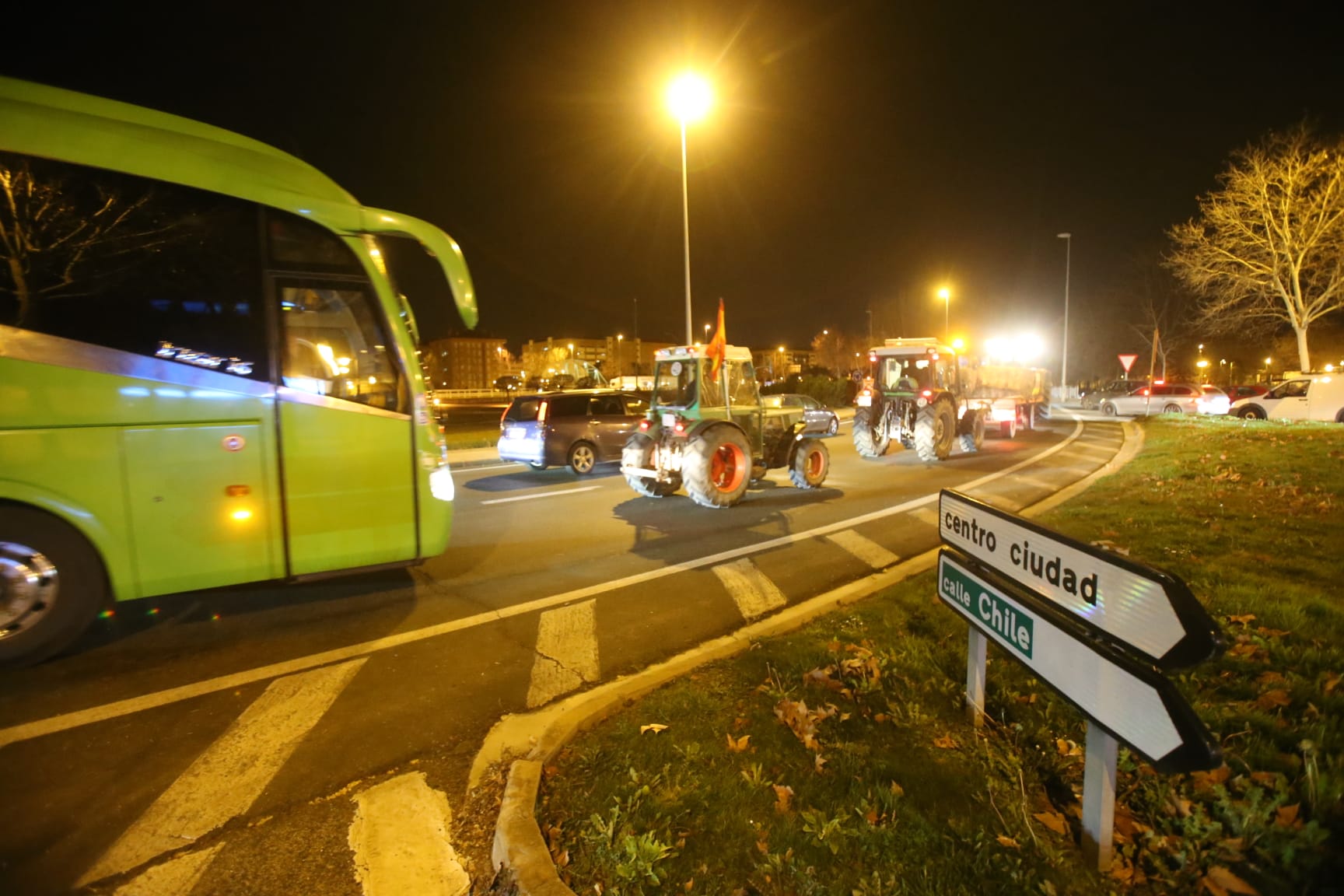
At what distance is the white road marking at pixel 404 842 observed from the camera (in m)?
2.74

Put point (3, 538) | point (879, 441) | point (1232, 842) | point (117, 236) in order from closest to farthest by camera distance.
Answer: point (1232, 842)
point (3, 538)
point (117, 236)
point (879, 441)

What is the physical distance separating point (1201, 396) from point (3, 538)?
38694mm

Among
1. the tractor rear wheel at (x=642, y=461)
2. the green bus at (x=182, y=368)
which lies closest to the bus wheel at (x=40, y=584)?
the green bus at (x=182, y=368)

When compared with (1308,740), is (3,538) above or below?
above

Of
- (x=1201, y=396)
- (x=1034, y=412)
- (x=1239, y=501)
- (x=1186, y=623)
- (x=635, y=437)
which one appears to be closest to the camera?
(x=1186, y=623)

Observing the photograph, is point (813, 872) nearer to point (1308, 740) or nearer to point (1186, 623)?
point (1186, 623)

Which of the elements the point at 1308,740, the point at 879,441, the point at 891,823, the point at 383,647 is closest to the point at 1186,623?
the point at 891,823

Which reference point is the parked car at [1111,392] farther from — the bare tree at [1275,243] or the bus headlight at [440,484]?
the bus headlight at [440,484]

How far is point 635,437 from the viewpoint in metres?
10.7

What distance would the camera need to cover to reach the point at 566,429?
13.9 metres

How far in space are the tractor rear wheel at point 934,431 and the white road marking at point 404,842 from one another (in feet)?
43.8

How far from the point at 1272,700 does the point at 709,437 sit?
270 inches

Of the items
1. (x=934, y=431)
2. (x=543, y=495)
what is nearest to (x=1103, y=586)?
(x=543, y=495)

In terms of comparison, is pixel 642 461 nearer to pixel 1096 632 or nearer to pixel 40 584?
pixel 40 584
